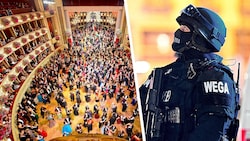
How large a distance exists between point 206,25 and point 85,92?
213 inches

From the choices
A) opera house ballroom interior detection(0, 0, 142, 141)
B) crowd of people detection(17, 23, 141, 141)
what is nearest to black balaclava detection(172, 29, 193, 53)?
opera house ballroom interior detection(0, 0, 142, 141)

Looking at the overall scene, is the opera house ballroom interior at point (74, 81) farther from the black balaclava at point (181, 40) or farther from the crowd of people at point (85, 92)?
the black balaclava at point (181, 40)

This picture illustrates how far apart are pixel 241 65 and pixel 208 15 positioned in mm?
550

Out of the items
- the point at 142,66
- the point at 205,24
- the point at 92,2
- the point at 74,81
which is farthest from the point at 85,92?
the point at 205,24

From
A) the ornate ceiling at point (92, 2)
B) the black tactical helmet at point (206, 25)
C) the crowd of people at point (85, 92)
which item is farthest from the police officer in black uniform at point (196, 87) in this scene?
the ornate ceiling at point (92, 2)

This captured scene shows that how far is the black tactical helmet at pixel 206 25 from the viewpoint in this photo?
2.37 meters

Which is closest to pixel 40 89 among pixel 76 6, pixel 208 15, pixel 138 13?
pixel 76 6

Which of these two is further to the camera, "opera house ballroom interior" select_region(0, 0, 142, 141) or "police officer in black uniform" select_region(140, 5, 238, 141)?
"opera house ballroom interior" select_region(0, 0, 142, 141)

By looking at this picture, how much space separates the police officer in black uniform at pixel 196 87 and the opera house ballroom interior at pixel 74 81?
3.86 metres

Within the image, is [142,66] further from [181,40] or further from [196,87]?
[196,87]

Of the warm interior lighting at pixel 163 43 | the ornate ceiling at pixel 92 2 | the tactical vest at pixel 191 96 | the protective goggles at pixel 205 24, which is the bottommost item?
the tactical vest at pixel 191 96

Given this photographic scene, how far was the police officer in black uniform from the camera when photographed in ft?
7.59

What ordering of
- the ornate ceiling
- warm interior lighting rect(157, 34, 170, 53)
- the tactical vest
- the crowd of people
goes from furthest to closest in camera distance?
the crowd of people < the ornate ceiling < warm interior lighting rect(157, 34, 170, 53) < the tactical vest

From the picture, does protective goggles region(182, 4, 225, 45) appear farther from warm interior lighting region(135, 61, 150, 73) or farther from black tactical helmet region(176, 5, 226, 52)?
warm interior lighting region(135, 61, 150, 73)
